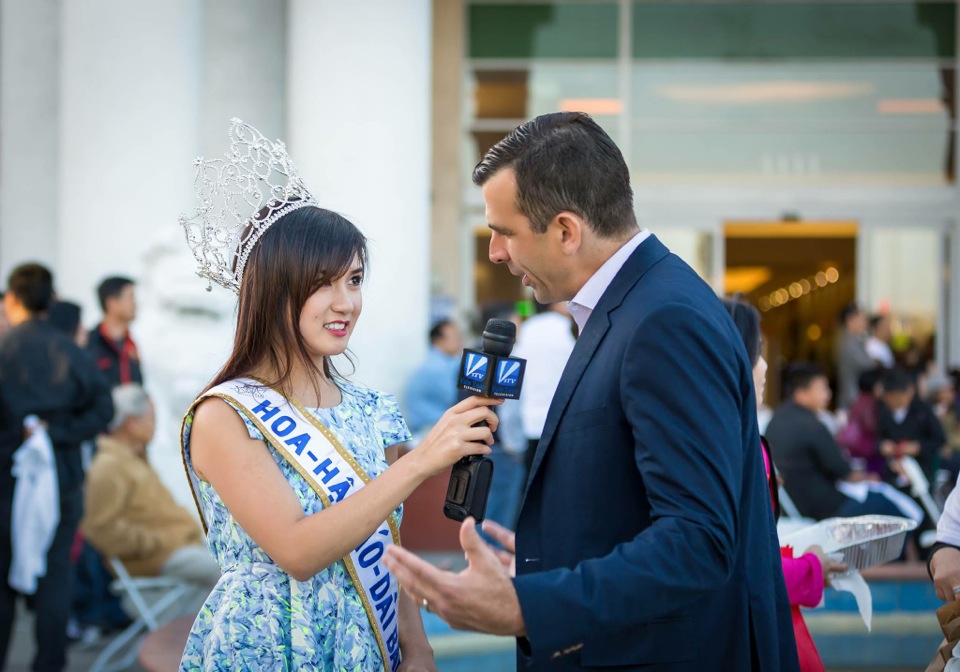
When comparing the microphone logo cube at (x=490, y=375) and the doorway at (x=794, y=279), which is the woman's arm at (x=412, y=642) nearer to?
the microphone logo cube at (x=490, y=375)

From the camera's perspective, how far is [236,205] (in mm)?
2625

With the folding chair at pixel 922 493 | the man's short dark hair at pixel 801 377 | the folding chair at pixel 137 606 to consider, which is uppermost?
the man's short dark hair at pixel 801 377

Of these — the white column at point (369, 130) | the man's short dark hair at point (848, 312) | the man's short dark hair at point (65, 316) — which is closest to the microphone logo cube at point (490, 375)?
the man's short dark hair at point (65, 316)

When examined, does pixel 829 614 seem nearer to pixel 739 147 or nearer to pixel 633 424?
pixel 633 424

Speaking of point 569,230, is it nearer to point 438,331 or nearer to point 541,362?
point 541,362

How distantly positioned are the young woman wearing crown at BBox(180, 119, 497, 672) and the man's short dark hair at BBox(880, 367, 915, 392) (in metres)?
6.13

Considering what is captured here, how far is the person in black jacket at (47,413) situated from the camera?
531 centimetres

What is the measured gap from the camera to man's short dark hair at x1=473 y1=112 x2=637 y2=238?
202 centimetres

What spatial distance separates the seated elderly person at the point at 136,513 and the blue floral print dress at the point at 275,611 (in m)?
3.16

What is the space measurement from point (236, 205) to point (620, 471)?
1197mm

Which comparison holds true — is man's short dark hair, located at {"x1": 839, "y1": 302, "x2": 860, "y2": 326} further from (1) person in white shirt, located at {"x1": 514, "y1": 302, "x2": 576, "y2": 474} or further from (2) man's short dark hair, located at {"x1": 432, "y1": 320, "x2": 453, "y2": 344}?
(2) man's short dark hair, located at {"x1": 432, "y1": 320, "x2": 453, "y2": 344}

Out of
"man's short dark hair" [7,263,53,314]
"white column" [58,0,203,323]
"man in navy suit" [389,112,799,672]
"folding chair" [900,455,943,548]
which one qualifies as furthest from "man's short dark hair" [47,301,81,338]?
"folding chair" [900,455,943,548]

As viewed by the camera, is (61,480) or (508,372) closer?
(508,372)

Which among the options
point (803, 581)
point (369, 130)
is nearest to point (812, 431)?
point (803, 581)
